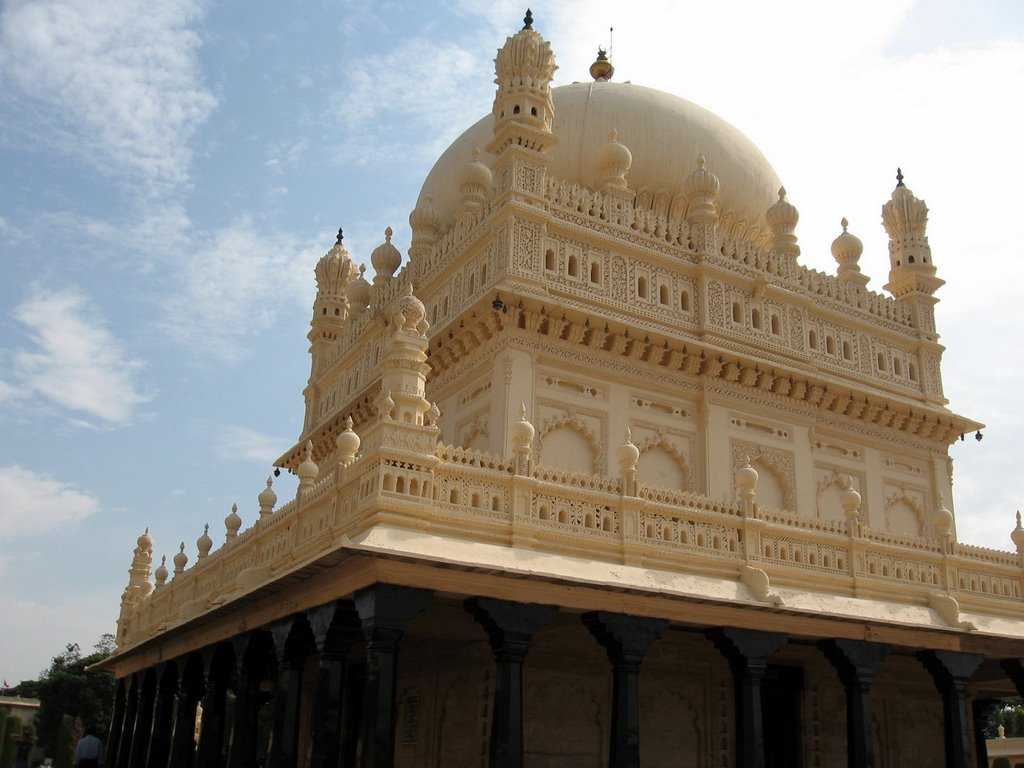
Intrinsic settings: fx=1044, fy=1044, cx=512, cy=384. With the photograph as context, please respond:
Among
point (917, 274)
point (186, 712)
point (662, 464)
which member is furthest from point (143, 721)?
point (917, 274)

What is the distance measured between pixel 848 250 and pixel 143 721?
16134 mm

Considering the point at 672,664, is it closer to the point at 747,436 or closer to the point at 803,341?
the point at 747,436

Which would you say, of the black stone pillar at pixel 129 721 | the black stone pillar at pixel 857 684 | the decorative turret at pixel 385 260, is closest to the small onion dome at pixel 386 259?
the decorative turret at pixel 385 260

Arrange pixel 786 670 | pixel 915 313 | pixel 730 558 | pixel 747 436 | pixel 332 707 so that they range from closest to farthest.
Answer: pixel 332 707
pixel 730 558
pixel 786 670
pixel 747 436
pixel 915 313

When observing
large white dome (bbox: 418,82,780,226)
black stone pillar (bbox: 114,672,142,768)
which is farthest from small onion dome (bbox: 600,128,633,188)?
black stone pillar (bbox: 114,672,142,768)

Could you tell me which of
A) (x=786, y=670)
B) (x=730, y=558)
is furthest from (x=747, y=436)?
(x=730, y=558)

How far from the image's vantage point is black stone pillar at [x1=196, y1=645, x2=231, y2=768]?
14922 mm

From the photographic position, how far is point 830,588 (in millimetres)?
13422

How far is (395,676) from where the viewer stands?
32.9 feet

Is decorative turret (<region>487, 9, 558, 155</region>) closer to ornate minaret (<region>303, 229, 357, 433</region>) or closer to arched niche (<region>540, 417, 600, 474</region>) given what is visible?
arched niche (<region>540, 417, 600, 474</region>)

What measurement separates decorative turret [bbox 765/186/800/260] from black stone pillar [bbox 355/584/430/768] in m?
12.2

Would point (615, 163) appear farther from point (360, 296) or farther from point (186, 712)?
point (186, 712)

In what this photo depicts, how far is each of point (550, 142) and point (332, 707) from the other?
10.1m

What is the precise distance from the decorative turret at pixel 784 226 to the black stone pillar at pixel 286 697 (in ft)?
39.0
